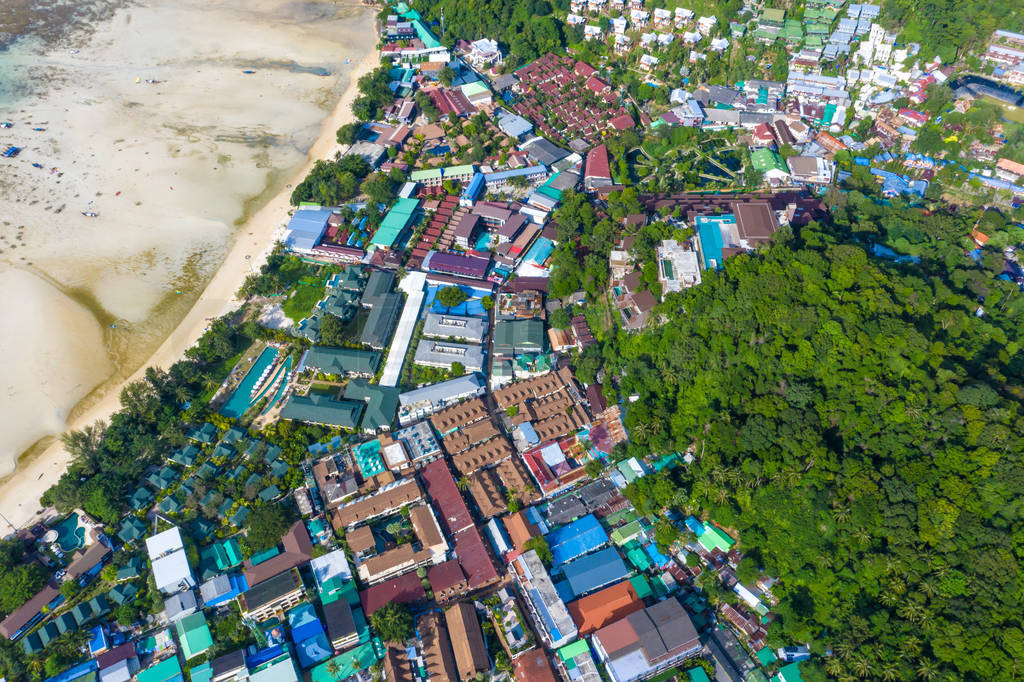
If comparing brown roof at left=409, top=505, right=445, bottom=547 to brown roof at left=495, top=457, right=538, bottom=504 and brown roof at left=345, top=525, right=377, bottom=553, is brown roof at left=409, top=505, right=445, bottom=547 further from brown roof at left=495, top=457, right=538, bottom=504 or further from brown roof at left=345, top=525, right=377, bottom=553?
brown roof at left=495, top=457, right=538, bottom=504

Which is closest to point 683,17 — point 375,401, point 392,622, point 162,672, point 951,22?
point 951,22

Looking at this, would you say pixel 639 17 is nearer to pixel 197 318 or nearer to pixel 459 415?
pixel 459 415

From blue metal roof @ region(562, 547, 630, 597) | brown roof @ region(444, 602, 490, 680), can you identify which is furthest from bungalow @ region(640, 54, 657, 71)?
brown roof @ region(444, 602, 490, 680)

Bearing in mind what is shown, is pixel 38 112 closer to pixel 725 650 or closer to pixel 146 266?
pixel 146 266

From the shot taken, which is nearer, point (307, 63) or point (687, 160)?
point (687, 160)

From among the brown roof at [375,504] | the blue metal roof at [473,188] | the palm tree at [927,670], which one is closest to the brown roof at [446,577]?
the brown roof at [375,504]

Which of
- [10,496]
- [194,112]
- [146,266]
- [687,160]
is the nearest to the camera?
[10,496]

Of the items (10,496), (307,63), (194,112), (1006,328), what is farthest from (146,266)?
(1006,328)

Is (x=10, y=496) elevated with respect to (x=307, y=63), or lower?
lower
